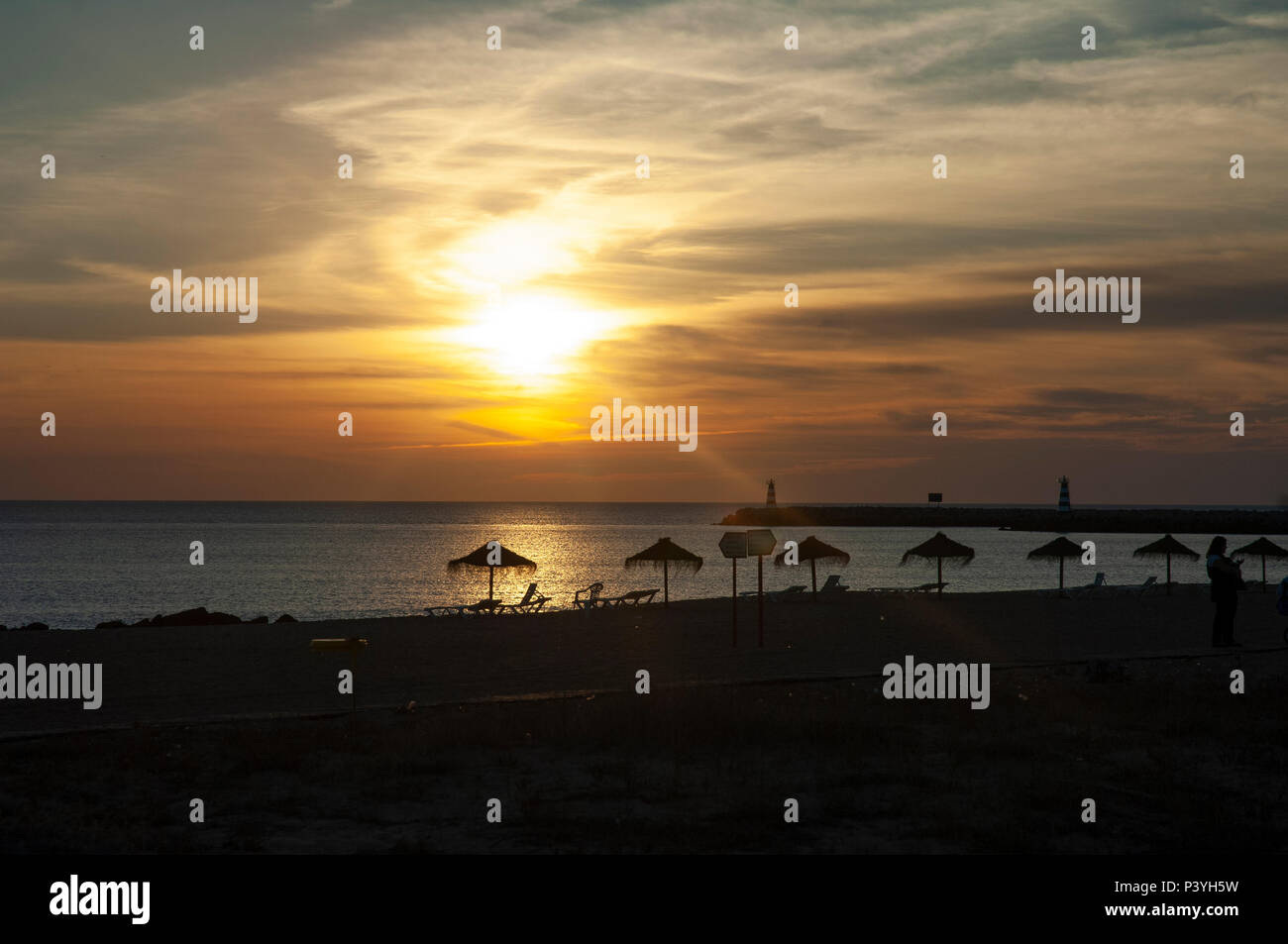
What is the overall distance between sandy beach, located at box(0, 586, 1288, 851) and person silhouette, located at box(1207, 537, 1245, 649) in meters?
0.67

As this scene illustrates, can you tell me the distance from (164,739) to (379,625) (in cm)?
1514

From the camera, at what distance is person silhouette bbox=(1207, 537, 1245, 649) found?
18.0 m

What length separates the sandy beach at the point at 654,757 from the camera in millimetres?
8414

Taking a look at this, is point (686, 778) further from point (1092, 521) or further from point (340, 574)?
point (1092, 521)

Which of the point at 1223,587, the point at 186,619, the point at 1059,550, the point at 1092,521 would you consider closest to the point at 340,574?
the point at 186,619

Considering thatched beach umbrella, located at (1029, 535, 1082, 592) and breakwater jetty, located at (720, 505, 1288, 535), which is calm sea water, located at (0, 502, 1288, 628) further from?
thatched beach umbrella, located at (1029, 535, 1082, 592)

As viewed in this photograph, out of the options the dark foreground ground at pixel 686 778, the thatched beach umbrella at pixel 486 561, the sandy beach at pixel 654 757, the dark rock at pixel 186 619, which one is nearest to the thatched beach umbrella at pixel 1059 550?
the thatched beach umbrella at pixel 486 561

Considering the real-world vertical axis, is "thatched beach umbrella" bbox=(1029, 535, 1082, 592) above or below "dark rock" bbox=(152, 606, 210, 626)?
above

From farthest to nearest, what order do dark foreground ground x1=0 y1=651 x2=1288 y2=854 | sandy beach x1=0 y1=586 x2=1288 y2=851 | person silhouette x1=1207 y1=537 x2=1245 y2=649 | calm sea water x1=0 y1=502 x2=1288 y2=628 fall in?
calm sea water x1=0 y1=502 x2=1288 y2=628
person silhouette x1=1207 y1=537 x2=1245 y2=649
sandy beach x1=0 y1=586 x2=1288 y2=851
dark foreground ground x1=0 y1=651 x2=1288 y2=854

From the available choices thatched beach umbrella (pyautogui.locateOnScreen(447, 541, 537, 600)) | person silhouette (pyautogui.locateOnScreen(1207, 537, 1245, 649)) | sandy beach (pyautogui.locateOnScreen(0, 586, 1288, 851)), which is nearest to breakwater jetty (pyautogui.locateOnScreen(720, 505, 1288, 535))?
thatched beach umbrella (pyautogui.locateOnScreen(447, 541, 537, 600))

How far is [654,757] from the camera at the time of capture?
35.8 feet

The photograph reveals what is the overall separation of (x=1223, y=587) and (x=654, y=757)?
12.0 metres
